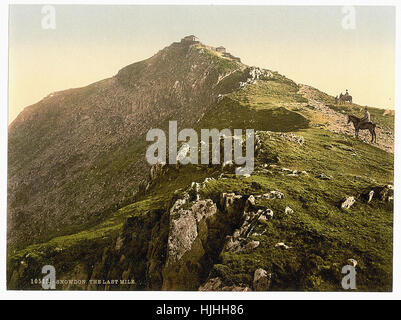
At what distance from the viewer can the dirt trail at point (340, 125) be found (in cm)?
3670

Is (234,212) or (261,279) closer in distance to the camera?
(261,279)

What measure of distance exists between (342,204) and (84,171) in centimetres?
3617

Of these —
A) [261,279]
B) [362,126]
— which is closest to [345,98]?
[362,126]

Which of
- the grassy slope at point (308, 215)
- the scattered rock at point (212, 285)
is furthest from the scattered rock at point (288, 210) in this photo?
the scattered rock at point (212, 285)

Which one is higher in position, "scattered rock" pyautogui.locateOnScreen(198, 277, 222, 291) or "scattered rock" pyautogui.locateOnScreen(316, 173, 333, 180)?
"scattered rock" pyautogui.locateOnScreen(316, 173, 333, 180)

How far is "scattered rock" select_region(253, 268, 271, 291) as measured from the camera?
90.4 feet

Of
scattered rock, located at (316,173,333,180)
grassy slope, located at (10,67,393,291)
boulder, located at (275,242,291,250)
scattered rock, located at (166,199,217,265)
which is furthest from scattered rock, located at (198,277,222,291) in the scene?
scattered rock, located at (316,173,333,180)

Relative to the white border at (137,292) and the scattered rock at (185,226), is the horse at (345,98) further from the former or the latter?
the scattered rock at (185,226)

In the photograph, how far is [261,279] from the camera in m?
27.6

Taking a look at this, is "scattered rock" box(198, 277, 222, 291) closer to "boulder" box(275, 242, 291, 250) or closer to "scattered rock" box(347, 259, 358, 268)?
"boulder" box(275, 242, 291, 250)

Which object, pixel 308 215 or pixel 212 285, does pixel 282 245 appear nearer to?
pixel 308 215

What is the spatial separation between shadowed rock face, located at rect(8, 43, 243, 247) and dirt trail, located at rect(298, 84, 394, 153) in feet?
49.4

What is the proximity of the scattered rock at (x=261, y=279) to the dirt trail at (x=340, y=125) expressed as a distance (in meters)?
17.9

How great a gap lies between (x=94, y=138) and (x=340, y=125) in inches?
1430
